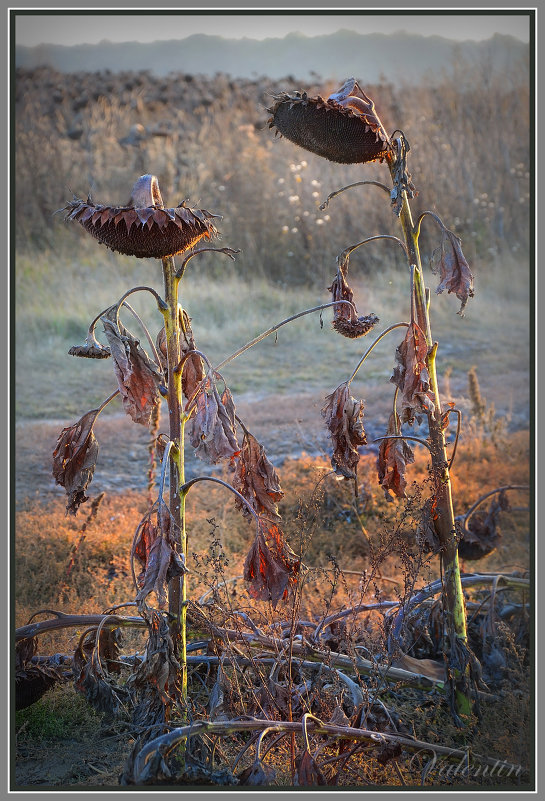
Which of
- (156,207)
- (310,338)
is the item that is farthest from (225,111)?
(156,207)

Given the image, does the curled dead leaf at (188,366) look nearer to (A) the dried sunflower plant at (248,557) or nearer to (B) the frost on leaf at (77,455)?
(A) the dried sunflower plant at (248,557)

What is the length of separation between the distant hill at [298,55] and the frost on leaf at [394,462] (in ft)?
3.08

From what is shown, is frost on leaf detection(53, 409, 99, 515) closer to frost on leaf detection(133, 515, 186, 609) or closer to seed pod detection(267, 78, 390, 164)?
frost on leaf detection(133, 515, 186, 609)

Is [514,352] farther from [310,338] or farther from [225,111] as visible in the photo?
[225,111]

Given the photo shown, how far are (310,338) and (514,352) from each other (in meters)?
0.90

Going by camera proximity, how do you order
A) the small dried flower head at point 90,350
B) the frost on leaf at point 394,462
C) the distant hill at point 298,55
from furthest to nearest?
the distant hill at point 298,55
the frost on leaf at point 394,462
the small dried flower head at point 90,350

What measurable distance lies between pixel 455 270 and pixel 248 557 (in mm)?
707

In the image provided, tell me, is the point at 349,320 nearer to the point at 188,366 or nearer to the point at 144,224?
the point at 188,366

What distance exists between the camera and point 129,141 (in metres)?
3.72

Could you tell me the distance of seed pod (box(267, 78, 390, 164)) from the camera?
1.53m

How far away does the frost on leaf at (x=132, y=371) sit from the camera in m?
1.41

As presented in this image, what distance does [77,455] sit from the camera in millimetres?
1636

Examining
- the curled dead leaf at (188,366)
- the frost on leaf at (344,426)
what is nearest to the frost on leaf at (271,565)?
the frost on leaf at (344,426)

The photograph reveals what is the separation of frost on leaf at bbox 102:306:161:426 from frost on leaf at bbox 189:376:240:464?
103mm
